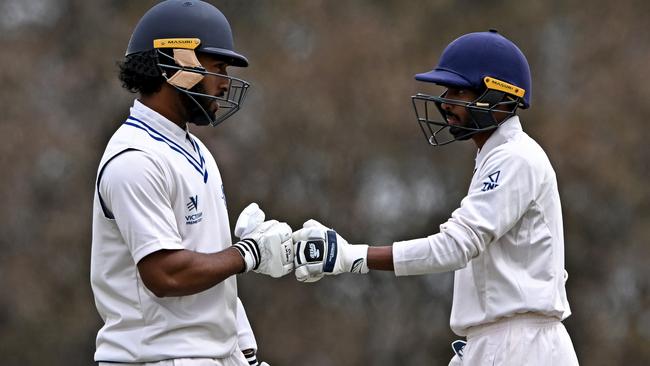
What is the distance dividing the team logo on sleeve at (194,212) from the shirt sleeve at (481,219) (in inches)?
41.7

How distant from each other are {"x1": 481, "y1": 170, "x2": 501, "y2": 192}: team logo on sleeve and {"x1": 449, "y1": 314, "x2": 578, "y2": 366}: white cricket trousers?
→ 0.63 metres

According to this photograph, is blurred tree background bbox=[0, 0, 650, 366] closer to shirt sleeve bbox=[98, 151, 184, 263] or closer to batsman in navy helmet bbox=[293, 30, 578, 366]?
batsman in navy helmet bbox=[293, 30, 578, 366]

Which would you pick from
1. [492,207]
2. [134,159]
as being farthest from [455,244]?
[134,159]

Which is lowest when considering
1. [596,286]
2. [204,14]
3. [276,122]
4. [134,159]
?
[596,286]

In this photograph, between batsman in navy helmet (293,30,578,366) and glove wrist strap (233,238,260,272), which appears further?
batsman in navy helmet (293,30,578,366)

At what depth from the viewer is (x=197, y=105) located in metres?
6.83

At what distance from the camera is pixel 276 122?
20953 millimetres

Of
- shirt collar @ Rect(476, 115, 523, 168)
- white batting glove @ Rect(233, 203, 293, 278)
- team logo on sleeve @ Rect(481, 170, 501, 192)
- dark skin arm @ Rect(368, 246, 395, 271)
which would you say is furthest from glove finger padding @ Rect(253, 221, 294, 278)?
shirt collar @ Rect(476, 115, 523, 168)

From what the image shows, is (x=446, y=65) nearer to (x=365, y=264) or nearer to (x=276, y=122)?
(x=365, y=264)

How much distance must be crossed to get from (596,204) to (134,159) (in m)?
15.4

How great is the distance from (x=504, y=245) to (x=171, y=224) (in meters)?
1.67

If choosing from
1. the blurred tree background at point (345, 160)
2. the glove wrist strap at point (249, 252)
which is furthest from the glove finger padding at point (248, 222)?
the blurred tree background at point (345, 160)

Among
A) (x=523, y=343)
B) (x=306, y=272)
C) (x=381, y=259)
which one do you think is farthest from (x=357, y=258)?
(x=523, y=343)

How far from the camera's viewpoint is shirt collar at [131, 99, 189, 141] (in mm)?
6699
